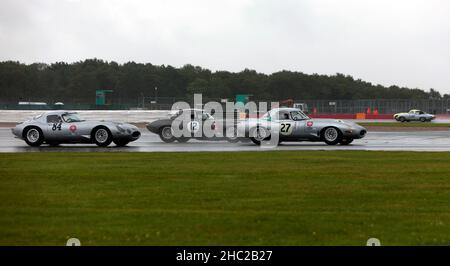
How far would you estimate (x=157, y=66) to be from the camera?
114 meters

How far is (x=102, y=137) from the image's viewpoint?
2050 centimetres

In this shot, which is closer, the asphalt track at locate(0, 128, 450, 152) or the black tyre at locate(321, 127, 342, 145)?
the asphalt track at locate(0, 128, 450, 152)

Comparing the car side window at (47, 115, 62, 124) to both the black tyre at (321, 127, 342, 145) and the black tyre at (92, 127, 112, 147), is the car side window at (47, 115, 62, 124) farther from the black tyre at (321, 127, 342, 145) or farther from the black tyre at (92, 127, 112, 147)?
the black tyre at (321, 127, 342, 145)

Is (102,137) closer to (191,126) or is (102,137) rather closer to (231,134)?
(191,126)

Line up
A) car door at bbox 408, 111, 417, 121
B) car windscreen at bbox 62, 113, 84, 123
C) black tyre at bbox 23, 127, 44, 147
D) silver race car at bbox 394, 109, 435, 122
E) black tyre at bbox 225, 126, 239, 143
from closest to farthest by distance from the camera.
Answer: car windscreen at bbox 62, 113, 84, 123 → black tyre at bbox 23, 127, 44, 147 → black tyre at bbox 225, 126, 239, 143 → silver race car at bbox 394, 109, 435, 122 → car door at bbox 408, 111, 417, 121

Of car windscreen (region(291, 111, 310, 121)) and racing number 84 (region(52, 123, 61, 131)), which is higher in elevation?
car windscreen (region(291, 111, 310, 121))

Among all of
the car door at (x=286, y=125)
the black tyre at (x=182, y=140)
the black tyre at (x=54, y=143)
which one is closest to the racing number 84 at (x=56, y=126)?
the black tyre at (x=54, y=143)

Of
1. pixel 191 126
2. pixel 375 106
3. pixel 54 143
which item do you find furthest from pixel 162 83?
pixel 54 143

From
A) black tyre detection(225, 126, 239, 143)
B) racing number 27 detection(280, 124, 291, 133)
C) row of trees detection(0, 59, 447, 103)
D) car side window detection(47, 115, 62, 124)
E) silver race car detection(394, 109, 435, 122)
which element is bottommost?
silver race car detection(394, 109, 435, 122)

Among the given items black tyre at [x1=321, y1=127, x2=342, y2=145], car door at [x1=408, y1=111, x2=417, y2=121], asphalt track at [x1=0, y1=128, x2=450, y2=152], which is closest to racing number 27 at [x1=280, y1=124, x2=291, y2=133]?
asphalt track at [x1=0, y1=128, x2=450, y2=152]

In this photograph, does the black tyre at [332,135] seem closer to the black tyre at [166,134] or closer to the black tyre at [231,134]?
the black tyre at [231,134]

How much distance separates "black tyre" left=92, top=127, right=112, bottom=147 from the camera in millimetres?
20484

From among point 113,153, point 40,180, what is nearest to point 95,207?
point 40,180

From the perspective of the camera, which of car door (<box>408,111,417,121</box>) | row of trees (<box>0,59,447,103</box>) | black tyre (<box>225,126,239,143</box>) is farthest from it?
row of trees (<box>0,59,447,103</box>)
